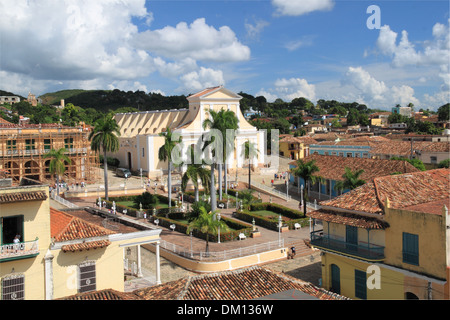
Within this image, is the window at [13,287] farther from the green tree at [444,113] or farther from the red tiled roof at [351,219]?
the green tree at [444,113]

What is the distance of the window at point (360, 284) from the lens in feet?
59.4

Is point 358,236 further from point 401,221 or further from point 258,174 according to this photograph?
point 258,174

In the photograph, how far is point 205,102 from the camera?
5409cm

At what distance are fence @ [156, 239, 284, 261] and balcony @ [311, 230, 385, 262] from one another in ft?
16.1

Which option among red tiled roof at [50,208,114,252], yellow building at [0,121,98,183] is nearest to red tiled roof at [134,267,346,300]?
red tiled roof at [50,208,114,252]

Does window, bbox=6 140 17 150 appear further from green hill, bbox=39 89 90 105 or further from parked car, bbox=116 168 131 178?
green hill, bbox=39 89 90 105

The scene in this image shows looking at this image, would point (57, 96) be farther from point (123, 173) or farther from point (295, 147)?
point (123, 173)

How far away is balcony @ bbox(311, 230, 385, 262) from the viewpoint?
1745 cm

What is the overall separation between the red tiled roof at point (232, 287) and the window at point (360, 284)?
201 inches

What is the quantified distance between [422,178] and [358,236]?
235 inches

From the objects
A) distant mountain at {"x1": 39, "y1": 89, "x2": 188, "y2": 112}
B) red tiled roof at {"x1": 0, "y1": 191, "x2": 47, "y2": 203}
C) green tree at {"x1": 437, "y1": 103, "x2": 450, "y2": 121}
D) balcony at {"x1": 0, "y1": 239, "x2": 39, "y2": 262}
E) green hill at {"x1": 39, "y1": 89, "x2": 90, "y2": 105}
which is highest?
green hill at {"x1": 39, "y1": 89, "x2": 90, "y2": 105}

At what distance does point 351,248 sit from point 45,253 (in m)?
12.4
